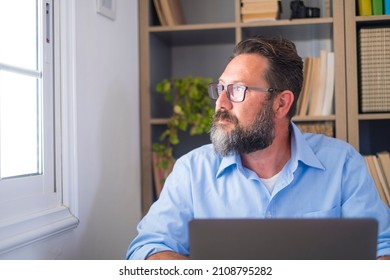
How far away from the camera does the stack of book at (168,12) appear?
4.93 feet

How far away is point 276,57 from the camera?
1169 millimetres

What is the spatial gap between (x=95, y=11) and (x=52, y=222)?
0.55 m

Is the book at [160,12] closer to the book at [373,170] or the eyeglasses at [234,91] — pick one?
the eyeglasses at [234,91]

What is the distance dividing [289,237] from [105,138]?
74 cm

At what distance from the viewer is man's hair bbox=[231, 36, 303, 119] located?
1165 mm

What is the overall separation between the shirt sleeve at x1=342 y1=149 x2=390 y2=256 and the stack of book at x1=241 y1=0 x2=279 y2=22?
50 centimetres

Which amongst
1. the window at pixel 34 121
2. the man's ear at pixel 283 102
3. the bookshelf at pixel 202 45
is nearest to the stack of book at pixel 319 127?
the bookshelf at pixel 202 45

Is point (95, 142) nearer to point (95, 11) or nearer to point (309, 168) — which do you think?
point (95, 11)

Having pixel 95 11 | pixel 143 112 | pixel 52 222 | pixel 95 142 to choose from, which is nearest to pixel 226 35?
pixel 143 112

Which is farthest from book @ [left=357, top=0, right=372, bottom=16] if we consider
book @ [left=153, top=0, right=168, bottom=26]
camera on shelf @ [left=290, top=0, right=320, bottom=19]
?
book @ [left=153, top=0, right=168, bottom=26]

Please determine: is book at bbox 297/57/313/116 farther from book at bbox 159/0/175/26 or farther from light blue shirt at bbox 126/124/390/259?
book at bbox 159/0/175/26

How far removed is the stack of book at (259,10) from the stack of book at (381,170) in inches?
19.4

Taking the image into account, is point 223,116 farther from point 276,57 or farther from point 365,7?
point 365,7

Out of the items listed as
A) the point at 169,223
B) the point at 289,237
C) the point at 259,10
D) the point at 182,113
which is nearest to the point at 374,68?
the point at 259,10
